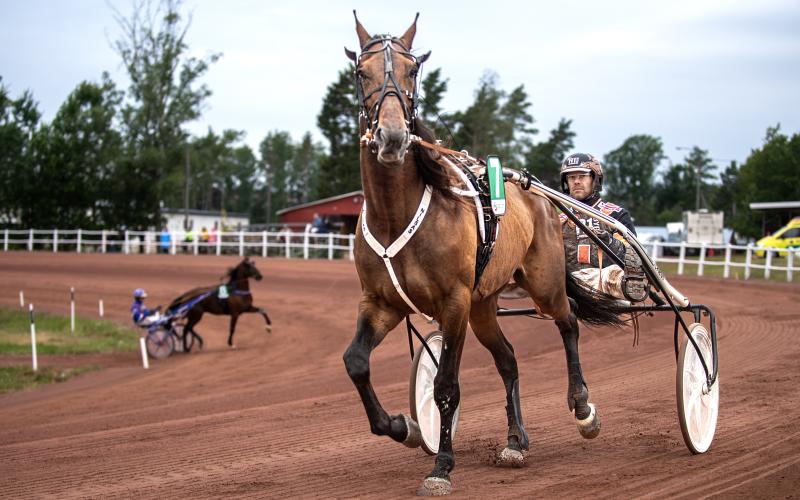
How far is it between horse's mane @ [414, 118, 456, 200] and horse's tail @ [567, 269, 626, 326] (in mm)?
2194

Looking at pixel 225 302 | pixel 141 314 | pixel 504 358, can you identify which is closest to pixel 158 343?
pixel 141 314

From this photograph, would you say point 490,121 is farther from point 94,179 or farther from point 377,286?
point 377,286

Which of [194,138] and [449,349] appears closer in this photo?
[449,349]

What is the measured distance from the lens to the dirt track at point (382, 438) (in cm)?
520

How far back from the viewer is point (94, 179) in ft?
133

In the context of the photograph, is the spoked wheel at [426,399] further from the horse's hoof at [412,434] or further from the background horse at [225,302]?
the background horse at [225,302]

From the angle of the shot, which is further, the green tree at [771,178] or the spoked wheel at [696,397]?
the green tree at [771,178]

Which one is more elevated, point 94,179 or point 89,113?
point 89,113

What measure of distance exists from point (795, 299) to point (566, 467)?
13948 mm

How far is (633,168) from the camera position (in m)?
95.4

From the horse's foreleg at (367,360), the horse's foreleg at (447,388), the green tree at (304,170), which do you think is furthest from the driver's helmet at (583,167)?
the green tree at (304,170)

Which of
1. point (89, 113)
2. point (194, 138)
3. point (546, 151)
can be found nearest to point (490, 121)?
point (546, 151)

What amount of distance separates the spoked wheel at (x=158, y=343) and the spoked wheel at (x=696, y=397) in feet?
38.0

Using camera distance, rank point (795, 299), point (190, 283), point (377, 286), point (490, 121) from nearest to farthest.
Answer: point (377, 286) < point (795, 299) < point (190, 283) < point (490, 121)
